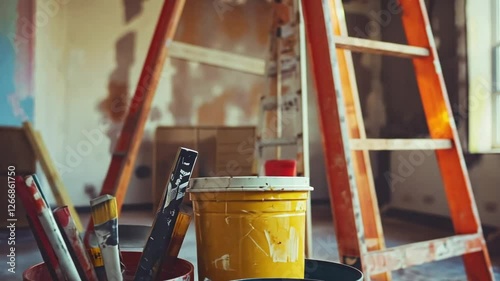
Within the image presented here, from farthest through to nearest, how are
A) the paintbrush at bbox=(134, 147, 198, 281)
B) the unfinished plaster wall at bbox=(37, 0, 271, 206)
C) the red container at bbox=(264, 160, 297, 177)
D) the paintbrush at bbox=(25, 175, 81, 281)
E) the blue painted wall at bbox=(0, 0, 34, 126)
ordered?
the unfinished plaster wall at bbox=(37, 0, 271, 206), the blue painted wall at bbox=(0, 0, 34, 126), the red container at bbox=(264, 160, 297, 177), the paintbrush at bbox=(134, 147, 198, 281), the paintbrush at bbox=(25, 175, 81, 281)

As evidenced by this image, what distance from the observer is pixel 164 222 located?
1.04 metres

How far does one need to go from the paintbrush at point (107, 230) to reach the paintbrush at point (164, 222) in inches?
2.9

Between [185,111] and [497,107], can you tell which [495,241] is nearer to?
[497,107]

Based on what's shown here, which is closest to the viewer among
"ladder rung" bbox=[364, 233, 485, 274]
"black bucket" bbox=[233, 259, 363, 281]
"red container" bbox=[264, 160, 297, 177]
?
"black bucket" bbox=[233, 259, 363, 281]

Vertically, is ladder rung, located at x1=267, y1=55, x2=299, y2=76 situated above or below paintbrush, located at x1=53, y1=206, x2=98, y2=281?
above

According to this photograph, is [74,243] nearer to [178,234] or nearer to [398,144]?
[178,234]

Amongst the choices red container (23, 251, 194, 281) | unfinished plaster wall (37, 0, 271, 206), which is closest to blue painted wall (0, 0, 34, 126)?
unfinished plaster wall (37, 0, 271, 206)

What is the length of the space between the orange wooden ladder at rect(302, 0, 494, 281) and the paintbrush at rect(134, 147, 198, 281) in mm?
519

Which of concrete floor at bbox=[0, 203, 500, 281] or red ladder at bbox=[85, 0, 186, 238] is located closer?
concrete floor at bbox=[0, 203, 500, 281]

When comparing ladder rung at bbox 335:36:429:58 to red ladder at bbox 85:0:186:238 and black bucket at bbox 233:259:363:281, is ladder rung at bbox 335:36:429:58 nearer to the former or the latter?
black bucket at bbox 233:259:363:281

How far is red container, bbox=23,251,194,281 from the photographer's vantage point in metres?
1.00

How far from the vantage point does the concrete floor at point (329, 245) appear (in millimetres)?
2316

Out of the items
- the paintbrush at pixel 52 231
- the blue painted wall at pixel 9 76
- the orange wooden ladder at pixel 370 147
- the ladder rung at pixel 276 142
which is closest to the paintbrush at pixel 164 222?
the paintbrush at pixel 52 231

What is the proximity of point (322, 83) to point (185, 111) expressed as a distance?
12.7ft
